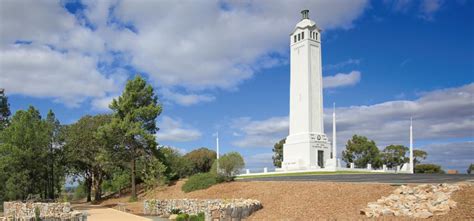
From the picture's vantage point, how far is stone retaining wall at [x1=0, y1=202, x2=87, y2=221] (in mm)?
16812

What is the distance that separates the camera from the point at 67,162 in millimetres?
39281

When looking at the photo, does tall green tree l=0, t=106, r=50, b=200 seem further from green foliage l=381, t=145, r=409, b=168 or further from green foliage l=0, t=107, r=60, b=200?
green foliage l=381, t=145, r=409, b=168

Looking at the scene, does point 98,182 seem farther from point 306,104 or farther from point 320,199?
point 320,199

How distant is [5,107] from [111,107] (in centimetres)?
1787

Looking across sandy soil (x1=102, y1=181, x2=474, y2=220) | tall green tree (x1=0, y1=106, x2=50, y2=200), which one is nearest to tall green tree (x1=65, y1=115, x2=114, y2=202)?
tall green tree (x1=0, y1=106, x2=50, y2=200)

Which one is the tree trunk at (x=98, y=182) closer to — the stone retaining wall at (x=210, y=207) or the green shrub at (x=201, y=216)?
the stone retaining wall at (x=210, y=207)

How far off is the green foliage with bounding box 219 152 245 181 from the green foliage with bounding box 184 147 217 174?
109 feet

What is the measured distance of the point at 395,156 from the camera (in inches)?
2340

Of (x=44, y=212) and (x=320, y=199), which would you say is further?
(x=44, y=212)

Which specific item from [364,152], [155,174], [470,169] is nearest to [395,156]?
[364,152]

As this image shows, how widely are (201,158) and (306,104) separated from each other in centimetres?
2195

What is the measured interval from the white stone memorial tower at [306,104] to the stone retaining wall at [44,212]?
29834mm

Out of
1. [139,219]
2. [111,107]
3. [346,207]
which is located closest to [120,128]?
[111,107]

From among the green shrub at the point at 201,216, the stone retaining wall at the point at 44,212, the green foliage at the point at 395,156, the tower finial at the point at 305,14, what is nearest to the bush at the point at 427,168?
the green foliage at the point at 395,156
